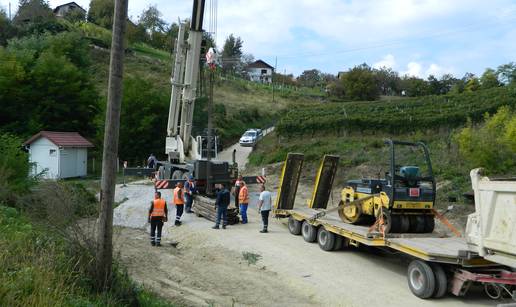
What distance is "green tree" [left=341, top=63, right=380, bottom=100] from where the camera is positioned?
6569 cm

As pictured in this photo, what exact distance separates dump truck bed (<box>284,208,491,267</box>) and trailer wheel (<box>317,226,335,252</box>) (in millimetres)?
173

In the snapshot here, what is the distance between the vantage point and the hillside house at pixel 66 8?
95.7 m

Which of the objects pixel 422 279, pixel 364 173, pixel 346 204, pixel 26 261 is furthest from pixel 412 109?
pixel 26 261

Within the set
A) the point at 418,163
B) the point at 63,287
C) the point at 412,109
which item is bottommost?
the point at 63,287

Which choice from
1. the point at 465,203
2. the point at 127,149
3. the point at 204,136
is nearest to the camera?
the point at 465,203

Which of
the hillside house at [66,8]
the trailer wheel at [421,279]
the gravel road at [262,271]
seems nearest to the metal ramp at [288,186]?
the gravel road at [262,271]

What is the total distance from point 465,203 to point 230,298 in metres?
12.5

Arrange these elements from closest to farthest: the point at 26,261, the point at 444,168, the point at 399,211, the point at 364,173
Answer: the point at 26,261 < the point at 399,211 < the point at 444,168 < the point at 364,173

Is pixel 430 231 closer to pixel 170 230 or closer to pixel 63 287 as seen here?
pixel 170 230

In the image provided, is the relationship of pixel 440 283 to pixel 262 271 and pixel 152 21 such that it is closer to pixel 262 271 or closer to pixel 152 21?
pixel 262 271

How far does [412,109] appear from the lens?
42.5 metres

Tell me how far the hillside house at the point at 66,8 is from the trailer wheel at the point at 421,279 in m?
96.1

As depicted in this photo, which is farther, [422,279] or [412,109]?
[412,109]

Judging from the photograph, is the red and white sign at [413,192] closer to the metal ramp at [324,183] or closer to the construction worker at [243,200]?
the metal ramp at [324,183]
